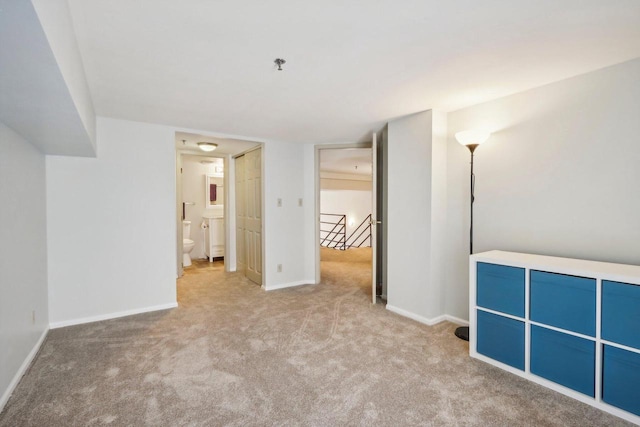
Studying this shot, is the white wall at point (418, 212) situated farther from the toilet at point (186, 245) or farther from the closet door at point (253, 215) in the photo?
the toilet at point (186, 245)

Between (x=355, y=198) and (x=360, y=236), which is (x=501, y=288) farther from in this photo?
(x=355, y=198)

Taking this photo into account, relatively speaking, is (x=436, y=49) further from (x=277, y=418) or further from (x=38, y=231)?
(x=38, y=231)

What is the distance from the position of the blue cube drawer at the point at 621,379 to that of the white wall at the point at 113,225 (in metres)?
3.87

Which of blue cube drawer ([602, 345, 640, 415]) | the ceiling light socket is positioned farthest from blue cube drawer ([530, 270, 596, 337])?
the ceiling light socket

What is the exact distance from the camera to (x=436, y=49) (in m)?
1.85

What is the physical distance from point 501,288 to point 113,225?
373cm

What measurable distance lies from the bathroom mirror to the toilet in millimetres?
730

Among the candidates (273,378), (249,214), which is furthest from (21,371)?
(249,214)

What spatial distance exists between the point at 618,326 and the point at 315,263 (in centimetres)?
342

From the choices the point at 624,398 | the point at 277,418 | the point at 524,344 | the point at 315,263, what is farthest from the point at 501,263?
the point at 315,263

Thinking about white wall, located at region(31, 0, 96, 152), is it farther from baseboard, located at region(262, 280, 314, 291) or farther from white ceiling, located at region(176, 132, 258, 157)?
baseboard, located at region(262, 280, 314, 291)

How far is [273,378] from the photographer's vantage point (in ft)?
7.04

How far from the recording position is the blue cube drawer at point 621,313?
5.57ft

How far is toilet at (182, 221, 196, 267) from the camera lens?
18.8 feet
